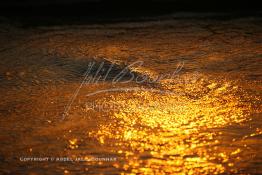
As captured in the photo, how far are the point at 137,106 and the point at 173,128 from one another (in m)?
0.41

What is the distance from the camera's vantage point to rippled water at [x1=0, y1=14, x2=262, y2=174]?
2088mm

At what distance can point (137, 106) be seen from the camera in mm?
2719

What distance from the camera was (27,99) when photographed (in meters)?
2.92

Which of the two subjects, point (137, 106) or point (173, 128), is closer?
point (173, 128)

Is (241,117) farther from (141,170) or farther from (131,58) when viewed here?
(131,58)

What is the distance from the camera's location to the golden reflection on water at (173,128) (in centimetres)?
204

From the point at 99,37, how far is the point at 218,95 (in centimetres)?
215

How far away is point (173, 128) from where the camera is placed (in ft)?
7.83

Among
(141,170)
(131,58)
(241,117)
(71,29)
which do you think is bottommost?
(141,170)

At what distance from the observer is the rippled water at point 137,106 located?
2.09 meters

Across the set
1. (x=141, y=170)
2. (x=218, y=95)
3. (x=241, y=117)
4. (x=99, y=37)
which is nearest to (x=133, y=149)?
(x=141, y=170)

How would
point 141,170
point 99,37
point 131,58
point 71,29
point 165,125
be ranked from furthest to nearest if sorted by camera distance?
1. point 71,29
2. point 99,37
3. point 131,58
4. point 165,125
5. point 141,170

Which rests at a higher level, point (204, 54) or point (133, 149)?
point (204, 54)

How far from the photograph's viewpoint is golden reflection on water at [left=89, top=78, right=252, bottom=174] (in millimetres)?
2037
